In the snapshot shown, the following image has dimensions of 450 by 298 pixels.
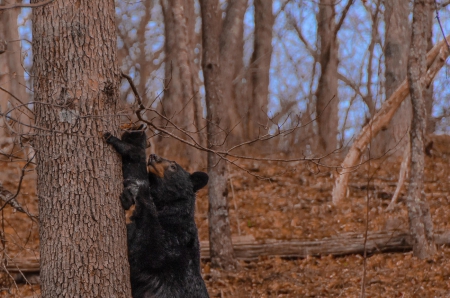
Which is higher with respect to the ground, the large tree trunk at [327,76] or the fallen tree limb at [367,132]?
the large tree trunk at [327,76]

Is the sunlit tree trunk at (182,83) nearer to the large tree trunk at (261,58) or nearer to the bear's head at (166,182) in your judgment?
the large tree trunk at (261,58)

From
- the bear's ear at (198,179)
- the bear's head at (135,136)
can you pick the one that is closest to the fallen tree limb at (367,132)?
the bear's ear at (198,179)

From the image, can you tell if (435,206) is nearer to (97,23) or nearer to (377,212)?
(377,212)

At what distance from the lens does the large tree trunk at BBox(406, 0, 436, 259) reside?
9.61 metres

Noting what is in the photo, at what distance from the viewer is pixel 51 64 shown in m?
4.68

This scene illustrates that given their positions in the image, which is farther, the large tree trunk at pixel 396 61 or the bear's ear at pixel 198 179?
the large tree trunk at pixel 396 61

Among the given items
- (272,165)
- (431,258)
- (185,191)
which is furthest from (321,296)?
(272,165)

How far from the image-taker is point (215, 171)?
10070 millimetres

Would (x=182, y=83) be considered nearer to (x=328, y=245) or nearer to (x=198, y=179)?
(x=328, y=245)

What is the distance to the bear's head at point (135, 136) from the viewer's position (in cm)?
517

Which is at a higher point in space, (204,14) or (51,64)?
(204,14)

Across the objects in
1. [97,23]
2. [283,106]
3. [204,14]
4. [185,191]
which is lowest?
[185,191]

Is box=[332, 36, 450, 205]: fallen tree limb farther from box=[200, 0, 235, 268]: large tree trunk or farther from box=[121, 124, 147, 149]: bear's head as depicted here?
box=[121, 124, 147, 149]: bear's head

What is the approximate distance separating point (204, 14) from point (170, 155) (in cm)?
628
